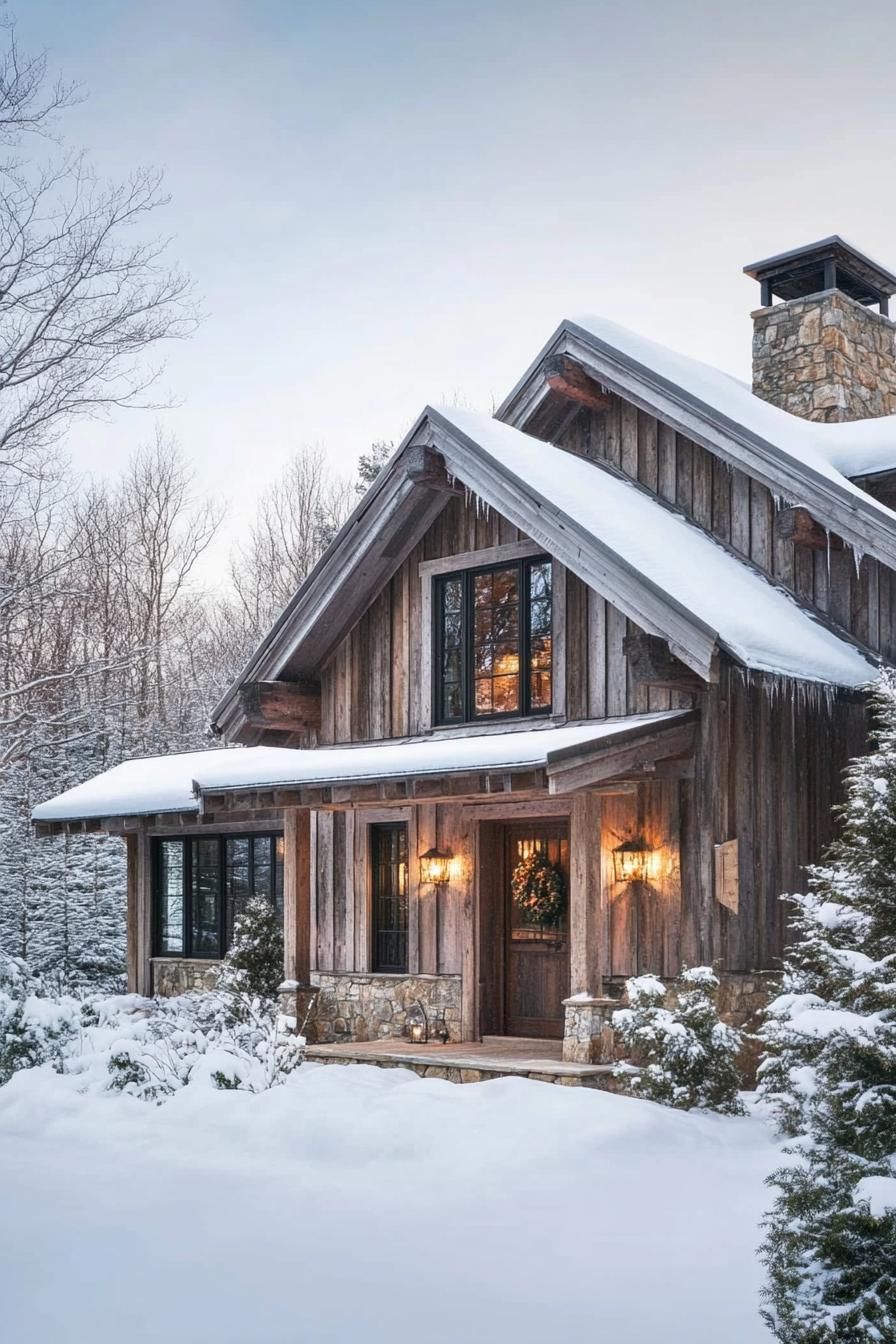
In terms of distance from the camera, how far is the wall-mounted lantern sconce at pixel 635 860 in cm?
1242

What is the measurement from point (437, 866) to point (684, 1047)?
408 centimetres

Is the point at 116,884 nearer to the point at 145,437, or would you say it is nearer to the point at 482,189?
the point at 482,189

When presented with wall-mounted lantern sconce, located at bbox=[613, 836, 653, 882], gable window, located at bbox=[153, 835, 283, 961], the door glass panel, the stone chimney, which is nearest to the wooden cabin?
wall-mounted lantern sconce, located at bbox=[613, 836, 653, 882]

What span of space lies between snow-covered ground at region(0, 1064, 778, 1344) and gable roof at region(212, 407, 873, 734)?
11.8 ft

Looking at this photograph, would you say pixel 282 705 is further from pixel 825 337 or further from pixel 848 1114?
pixel 848 1114

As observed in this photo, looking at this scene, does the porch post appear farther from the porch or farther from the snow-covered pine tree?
the snow-covered pine tree

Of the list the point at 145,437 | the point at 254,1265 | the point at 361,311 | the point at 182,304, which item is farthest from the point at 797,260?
the point at 145,437

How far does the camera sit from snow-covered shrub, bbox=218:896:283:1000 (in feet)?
54.6

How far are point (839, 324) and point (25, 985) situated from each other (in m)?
11.7

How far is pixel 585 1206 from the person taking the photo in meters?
8.12

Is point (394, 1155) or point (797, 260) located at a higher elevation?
point (797, 260)

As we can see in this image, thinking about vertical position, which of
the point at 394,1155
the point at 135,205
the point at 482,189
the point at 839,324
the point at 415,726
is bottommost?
the point at 394,1155

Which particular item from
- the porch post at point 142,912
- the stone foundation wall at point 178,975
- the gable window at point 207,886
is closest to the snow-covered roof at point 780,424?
the gable window at point 207,886

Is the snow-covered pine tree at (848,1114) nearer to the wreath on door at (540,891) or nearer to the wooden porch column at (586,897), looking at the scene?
the wooden porch column at (586,897)
